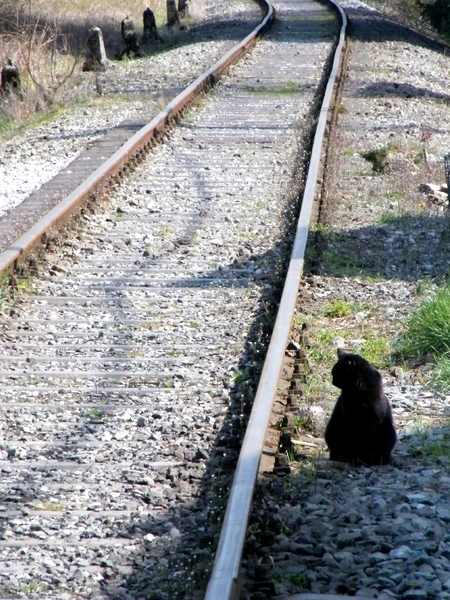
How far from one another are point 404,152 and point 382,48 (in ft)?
37.2

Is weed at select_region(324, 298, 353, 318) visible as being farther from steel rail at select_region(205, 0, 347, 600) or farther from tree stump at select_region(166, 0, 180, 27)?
tree stump at select_region(166, 0, 180, 27)

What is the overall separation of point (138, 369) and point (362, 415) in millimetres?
1714

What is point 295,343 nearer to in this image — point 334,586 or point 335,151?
point 334,586

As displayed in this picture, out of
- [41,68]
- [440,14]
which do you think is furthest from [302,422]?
[440,14]

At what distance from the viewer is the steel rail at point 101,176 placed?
7375mm

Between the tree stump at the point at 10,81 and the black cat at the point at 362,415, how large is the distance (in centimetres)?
1173

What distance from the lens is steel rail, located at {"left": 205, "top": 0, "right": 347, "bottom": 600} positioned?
342 cm

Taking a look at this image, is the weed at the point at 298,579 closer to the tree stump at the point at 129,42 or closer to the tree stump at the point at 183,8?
the tree stump at the point at 129,42

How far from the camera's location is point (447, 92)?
1850cm

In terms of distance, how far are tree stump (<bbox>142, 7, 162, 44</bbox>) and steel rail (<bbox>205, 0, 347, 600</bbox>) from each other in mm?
18013

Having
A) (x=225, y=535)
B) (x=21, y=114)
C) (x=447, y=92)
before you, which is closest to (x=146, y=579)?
(x=225, y=535)

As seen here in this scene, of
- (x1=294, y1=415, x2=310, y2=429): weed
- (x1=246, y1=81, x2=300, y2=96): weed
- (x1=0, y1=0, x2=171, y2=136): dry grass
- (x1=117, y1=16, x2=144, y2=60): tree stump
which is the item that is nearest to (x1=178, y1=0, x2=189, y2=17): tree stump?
(x1=0, y1=0, x2=171, y2=136): dry grass

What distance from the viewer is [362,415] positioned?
459 centimetres

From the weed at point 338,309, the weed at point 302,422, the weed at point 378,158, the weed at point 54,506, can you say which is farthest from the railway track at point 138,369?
the weed at point 378,158
